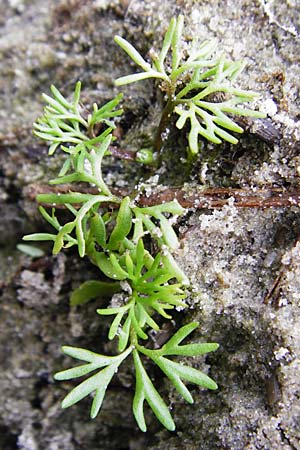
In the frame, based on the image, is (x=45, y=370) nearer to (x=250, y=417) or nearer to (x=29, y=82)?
(x=250, y=417)

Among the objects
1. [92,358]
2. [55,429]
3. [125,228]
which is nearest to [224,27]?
[125,228]

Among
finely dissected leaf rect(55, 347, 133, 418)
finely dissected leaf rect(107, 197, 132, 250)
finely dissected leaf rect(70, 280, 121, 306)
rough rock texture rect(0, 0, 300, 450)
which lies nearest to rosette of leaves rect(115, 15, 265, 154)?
rough rock texture rect(0, 0, 300, 450)

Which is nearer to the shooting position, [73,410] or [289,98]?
[289,98]

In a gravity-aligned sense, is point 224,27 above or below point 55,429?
above

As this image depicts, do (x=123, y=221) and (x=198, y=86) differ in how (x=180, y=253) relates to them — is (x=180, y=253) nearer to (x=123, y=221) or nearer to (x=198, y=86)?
(x=123, y=221)

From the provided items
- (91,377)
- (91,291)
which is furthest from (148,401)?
(91,291)

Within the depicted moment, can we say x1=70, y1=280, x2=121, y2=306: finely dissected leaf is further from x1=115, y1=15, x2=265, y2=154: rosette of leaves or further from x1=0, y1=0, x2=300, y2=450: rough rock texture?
x1=115, y1=15, x2=265, y2=154: rosette of leaves
